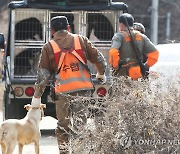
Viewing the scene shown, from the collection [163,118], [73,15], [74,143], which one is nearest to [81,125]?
[74,143]

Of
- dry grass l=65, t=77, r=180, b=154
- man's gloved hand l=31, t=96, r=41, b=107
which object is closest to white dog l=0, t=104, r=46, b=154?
man's gloved hand l=31, t=96, r=41, b=107

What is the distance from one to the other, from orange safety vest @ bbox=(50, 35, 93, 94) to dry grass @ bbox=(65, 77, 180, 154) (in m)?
1.44

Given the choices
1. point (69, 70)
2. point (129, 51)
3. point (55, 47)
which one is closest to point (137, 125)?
point (69, 70)

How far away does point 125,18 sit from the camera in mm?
9969

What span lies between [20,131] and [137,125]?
3.25m

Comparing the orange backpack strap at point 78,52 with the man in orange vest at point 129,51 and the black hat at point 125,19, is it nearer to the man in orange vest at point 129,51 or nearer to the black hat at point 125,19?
the man in orange vest at point 129,51

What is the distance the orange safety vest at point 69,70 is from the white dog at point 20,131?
3.72ft

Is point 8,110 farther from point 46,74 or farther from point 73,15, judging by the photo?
point 46,74

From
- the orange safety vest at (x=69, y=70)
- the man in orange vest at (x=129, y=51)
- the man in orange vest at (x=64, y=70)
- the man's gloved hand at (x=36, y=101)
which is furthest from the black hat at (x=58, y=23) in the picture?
the man in orange vest at (x=129, y=51)

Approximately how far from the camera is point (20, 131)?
369 inches

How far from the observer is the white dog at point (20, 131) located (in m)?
9.21

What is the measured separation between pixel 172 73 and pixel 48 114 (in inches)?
224

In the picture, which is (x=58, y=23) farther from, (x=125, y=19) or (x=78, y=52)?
(x=125, y=19)

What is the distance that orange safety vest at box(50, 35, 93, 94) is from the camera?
8.22 m
